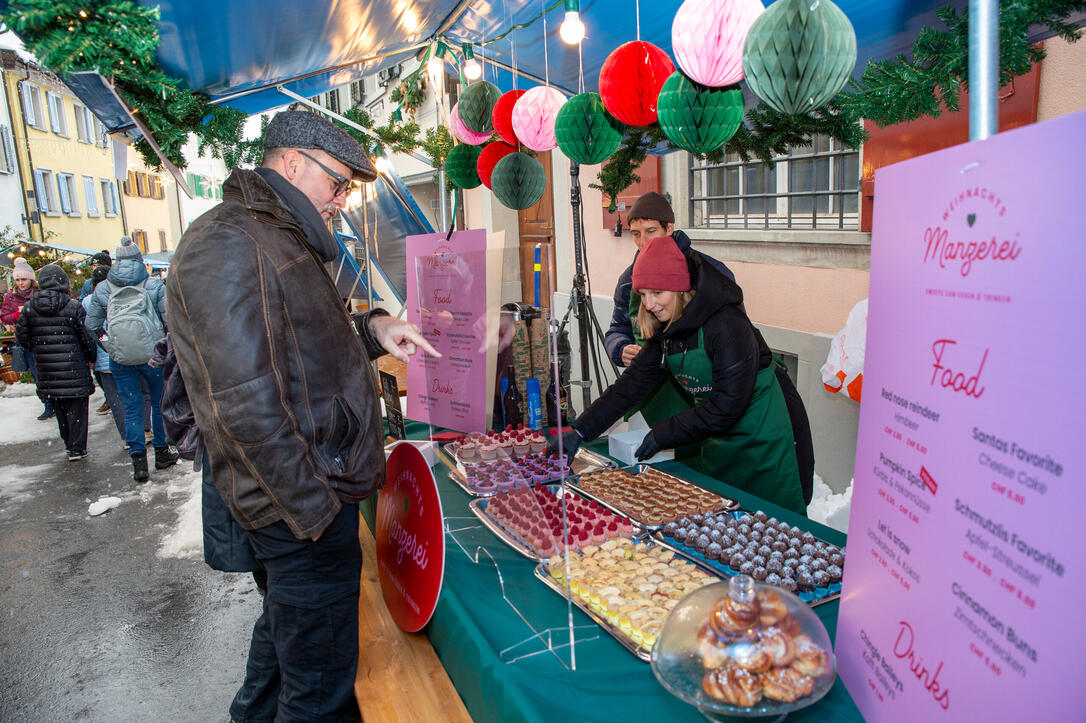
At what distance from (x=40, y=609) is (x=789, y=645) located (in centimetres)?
407

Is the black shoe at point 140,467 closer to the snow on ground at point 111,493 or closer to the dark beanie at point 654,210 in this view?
the snow on ground at point 111,493

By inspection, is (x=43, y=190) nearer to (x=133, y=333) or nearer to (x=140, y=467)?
(x=133, y=333)

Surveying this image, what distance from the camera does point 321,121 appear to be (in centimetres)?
177

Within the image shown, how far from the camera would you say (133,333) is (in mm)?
5453

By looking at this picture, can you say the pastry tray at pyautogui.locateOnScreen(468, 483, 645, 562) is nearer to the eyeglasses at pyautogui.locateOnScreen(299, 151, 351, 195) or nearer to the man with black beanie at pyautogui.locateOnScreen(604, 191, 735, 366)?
the eyeglasses at pyautogui.locateOnScreen(299, 151, 351, 195)

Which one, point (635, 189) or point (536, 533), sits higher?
point (635, 189)

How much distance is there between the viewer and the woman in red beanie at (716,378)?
2.46 meters

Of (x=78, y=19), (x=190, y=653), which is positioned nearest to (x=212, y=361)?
(x=78, y=19)

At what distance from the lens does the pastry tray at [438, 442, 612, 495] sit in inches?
96.4

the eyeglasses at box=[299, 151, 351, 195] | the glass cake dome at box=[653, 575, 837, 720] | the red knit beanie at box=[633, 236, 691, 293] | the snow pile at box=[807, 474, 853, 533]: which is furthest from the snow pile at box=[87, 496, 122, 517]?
the glass cake dome at box=[653, 575, 837, 720]

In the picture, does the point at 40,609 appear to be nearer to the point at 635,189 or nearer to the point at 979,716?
the point at 979,716

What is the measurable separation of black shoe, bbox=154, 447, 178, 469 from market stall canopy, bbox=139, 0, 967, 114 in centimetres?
317

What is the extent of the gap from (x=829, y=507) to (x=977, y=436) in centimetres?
366

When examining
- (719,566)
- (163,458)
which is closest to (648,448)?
(719,566)
